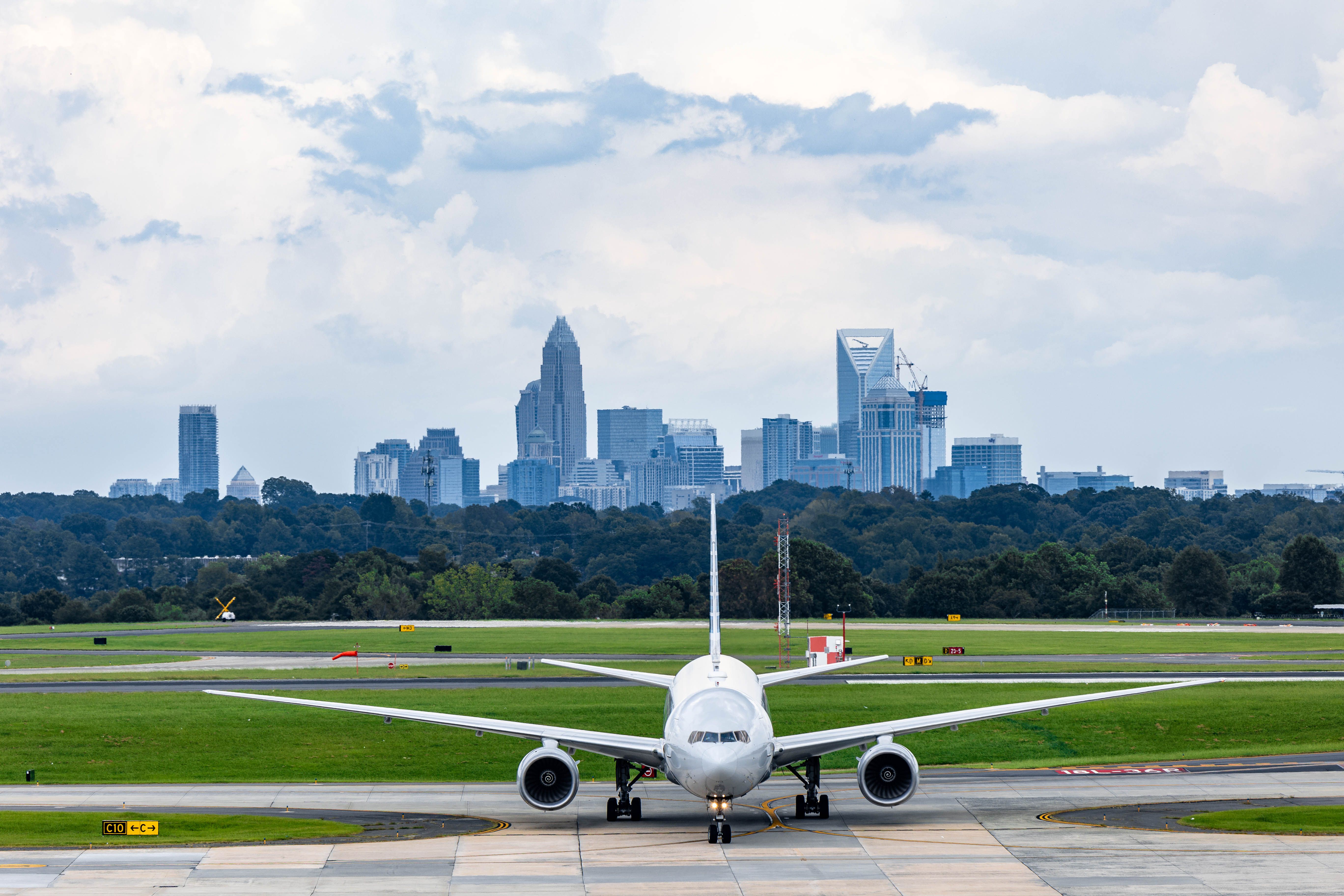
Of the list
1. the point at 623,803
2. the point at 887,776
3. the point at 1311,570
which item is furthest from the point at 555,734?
the point at 1311,570

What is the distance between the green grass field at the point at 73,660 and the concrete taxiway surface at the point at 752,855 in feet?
162

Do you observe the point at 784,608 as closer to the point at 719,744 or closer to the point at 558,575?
the point at 558,575

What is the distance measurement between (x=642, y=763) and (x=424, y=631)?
284ft

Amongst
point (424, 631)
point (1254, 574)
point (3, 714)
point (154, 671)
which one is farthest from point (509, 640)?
point (1254, 574)

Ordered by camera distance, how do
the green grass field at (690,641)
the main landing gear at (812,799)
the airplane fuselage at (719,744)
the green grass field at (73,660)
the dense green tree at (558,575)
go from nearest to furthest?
the airplane fuselage at (719,744) → the main landing gear at (812,799) → the green grass field at (73,660) → the green grass field at (690,641) → the dense green tree at (558,575)

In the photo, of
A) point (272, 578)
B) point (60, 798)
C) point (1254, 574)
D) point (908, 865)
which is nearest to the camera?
point (908, 865)

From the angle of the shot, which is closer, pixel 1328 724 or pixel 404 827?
pixel 404 827

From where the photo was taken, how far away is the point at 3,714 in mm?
61125

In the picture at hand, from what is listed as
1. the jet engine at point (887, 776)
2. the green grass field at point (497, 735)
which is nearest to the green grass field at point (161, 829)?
the green grass field at point (497, 735)

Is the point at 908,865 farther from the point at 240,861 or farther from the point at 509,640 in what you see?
the point at 509,640

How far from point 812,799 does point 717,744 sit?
7.44 m

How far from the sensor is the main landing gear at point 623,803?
39.6 metres

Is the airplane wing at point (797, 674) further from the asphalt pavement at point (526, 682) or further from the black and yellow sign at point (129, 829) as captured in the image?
the asphalt pavement at point (526, 682)

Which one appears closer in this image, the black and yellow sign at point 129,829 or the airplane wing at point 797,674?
the black and yellow sign at point 129,829
